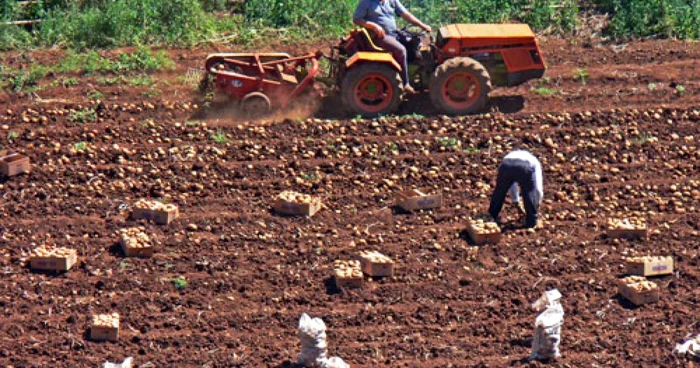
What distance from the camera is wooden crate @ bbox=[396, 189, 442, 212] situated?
16297mm

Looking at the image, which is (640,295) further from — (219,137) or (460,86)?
(219,137)

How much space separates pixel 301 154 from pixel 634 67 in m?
5.46

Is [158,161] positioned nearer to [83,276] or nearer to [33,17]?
[83,276]

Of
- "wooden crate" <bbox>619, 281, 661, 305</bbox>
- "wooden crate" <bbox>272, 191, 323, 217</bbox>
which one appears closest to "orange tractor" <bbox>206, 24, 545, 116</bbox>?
"wooden crate" <bbox>272, 191, 323, 217</bbox>

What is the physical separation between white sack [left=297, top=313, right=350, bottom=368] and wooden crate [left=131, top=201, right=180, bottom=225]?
3032 mm

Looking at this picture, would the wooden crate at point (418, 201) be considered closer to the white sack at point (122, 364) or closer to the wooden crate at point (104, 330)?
the wooden crate at point (104, 330)

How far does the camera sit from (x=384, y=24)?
60.6 ft

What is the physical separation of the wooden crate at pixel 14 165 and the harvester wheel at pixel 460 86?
16.8 ft

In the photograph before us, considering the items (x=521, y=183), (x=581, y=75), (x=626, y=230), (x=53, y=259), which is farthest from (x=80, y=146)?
(x=581, y=75)

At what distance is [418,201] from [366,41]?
296 cm

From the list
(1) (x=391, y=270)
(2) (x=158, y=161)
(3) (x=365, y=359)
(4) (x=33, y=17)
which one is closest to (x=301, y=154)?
(2) (x=158, y=161)

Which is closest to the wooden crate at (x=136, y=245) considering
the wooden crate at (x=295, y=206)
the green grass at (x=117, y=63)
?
the wooden crate at (x=295, y=206)

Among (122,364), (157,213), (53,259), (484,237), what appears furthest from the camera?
(157,213)

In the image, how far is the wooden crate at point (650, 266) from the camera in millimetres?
15047
